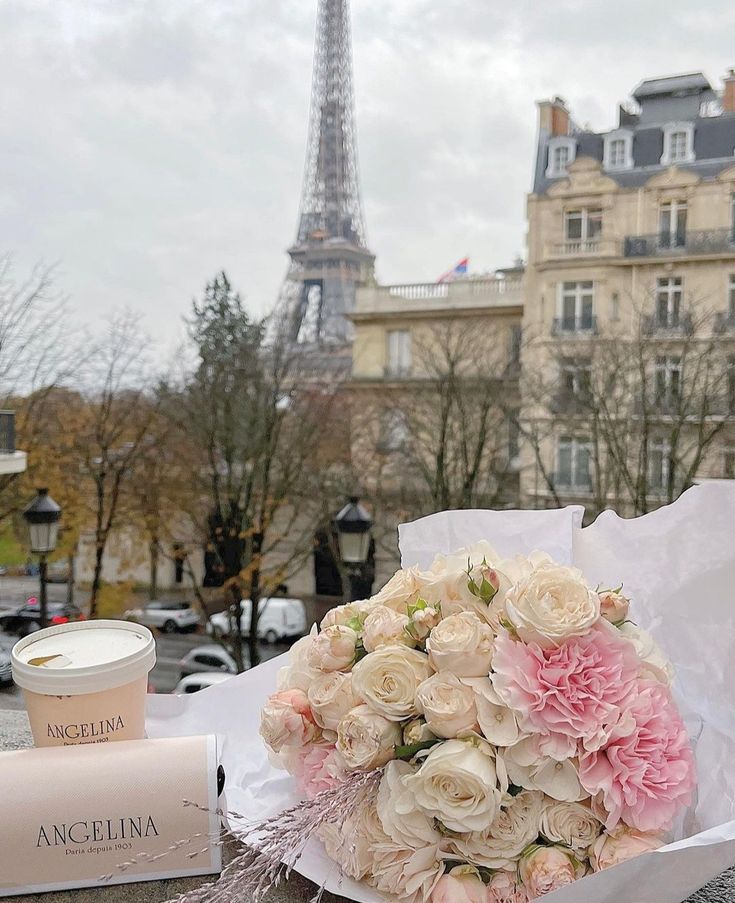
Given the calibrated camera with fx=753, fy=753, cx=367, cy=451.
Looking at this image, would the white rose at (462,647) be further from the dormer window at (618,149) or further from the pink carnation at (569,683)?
the dormer window at (618,149)

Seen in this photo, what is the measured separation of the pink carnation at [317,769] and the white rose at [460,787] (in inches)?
3.8

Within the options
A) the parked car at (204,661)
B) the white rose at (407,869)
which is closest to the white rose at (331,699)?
the white rose at (407,869)

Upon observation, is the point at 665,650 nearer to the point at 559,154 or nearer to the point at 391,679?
the point at 391,679

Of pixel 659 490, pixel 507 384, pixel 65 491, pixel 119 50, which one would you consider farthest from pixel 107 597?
pixel 119 50

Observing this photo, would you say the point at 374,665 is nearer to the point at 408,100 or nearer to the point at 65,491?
the point at 65,491

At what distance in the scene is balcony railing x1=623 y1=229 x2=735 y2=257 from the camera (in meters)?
7.98

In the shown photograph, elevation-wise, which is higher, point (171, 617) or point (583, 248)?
point (583, 248)

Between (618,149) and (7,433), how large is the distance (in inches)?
299

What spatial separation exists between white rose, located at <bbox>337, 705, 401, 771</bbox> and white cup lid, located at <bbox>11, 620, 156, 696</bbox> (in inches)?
9.8

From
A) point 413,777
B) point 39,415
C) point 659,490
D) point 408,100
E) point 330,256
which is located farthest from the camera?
point 330,256

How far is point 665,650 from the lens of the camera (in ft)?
2.48

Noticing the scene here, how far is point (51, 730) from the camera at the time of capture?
74 centimetres

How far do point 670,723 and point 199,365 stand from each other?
7925 millimetres

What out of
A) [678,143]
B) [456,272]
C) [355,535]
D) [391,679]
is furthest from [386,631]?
[456,272]
